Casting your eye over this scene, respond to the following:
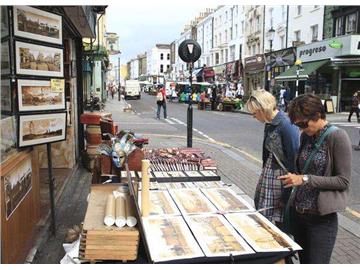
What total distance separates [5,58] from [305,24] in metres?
30.5

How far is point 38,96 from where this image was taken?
4.37 m

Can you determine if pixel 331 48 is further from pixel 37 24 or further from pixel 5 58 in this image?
pixel 5 58

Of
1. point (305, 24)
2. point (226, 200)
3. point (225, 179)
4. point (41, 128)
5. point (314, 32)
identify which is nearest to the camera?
point (226, 200)

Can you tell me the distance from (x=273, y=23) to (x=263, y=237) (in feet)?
123

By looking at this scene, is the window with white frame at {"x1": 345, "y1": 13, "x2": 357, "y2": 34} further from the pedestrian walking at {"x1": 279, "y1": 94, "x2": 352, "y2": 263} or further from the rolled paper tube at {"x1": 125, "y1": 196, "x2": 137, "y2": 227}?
the rolled paper tube at {"x1": 125, "y1": 196, "x2": 137, "y2": 227}

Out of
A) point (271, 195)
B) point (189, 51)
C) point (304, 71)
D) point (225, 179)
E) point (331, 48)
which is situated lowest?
point (225, 179)

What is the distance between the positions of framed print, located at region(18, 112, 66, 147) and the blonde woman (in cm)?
216

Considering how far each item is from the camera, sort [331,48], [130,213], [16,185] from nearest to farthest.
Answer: [130,213] → [16,185] → [331,48]

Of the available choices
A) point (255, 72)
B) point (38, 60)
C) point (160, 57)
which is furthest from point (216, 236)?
point (160, 57)

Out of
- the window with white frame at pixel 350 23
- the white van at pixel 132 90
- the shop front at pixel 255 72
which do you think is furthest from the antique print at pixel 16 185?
the white van at pixel 132 90
